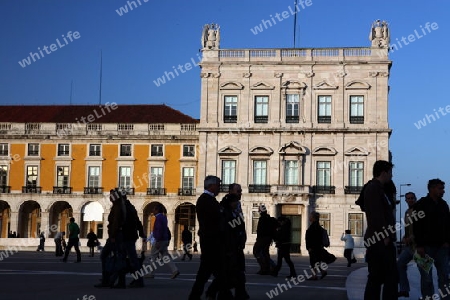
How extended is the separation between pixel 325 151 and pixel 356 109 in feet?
10.0

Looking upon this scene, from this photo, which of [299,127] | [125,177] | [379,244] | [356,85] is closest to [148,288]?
[379,244]

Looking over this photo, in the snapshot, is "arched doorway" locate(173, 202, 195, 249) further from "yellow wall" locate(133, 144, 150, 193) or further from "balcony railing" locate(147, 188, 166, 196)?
"yellow wall" locate(133, 144, 150, 193)

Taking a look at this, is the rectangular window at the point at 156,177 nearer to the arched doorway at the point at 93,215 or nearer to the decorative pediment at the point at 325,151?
the arched doorway at the point at 93,215

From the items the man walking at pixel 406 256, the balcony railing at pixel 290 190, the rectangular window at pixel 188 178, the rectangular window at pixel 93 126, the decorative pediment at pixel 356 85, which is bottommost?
the man walking at pixel 406 256

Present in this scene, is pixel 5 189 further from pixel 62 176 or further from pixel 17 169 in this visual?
pixel 62 176

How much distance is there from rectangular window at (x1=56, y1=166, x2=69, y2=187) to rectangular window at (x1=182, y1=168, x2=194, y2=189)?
7745 millimetres

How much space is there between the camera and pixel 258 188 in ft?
163

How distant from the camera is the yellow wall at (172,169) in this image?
53719mm

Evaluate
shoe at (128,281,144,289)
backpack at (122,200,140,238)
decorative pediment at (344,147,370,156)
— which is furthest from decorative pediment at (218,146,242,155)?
shoe at (128,281,144,289)

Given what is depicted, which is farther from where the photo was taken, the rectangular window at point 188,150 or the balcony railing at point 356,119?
the rectangular window at point 188,150

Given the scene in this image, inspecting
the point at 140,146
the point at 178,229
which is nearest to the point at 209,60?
the point at 140,146

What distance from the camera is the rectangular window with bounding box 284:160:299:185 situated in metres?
49.3

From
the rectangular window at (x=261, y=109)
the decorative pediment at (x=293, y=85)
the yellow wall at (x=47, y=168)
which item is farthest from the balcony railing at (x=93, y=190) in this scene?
the decorative pediment at (x=293, y=85)

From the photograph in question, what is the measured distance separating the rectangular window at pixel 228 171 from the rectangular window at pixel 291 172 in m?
3.10
